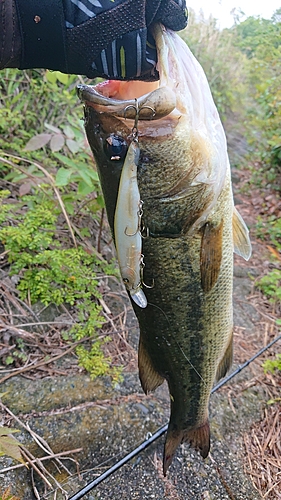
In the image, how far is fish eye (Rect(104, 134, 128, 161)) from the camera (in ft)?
4.06

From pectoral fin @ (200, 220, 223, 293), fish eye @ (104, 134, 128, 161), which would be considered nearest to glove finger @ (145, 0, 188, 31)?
fish eye @ (104, 134, 128, 161)

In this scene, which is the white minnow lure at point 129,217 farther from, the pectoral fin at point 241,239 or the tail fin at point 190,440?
the tail fin at point 190,440

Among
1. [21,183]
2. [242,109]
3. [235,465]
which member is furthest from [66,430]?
[242,109]

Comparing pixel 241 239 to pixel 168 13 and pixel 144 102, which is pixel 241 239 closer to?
pixel 144 102

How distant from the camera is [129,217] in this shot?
48.7 inches

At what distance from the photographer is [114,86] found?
4.33 feet

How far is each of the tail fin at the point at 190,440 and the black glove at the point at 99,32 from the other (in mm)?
1555

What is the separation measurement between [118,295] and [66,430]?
1165 millimetres

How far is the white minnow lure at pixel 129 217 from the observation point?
1237 millimetres

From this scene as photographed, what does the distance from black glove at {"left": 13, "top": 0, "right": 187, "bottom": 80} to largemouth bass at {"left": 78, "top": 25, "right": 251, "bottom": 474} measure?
2.4 inches

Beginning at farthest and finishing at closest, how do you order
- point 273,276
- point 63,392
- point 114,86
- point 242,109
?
point 242,109
point 273,276
point 63,392
point 114,86

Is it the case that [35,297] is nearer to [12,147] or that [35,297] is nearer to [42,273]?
[42,273]

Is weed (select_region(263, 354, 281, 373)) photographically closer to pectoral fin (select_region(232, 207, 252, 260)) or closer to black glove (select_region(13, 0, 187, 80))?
pectoral fin (select_region(232, 207, 252, 260))

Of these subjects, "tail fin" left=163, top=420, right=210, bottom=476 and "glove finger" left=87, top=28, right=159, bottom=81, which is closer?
"glove finger" left=87, top=28, right=159, bottom=81
